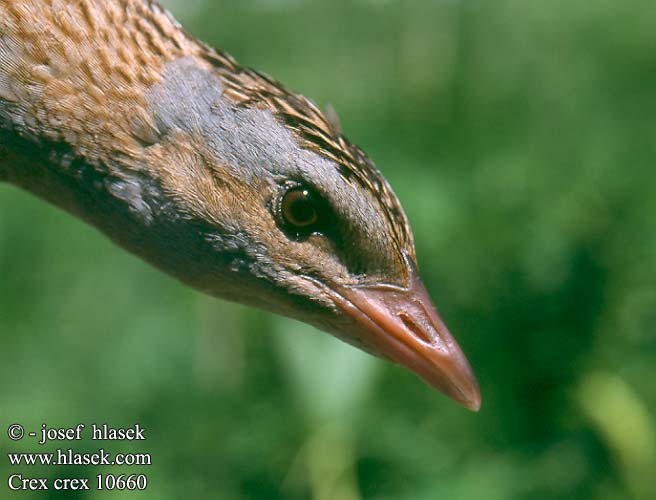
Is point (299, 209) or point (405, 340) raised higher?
point (299, 209)

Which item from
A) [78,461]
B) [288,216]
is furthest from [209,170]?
[78,461]

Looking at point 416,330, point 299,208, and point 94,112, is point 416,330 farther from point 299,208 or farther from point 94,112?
point 94,112

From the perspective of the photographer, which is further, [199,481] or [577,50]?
[577,50]

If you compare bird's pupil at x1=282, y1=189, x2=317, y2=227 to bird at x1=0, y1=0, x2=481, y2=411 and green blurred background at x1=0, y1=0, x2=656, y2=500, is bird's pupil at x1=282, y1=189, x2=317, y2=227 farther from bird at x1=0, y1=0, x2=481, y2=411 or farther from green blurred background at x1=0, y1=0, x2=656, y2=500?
green blurred background at x1=0, y1=0, x2=656, y2=500

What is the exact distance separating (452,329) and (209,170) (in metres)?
1.02

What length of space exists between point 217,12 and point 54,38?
19.3ft

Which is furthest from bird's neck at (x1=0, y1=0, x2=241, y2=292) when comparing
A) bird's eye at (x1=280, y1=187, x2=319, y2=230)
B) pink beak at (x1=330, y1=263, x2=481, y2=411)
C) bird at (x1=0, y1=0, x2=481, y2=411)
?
pink beak at (x1=330, y1=263, x2=481, y2=411)

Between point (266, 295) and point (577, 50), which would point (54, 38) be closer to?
point (266, 295)

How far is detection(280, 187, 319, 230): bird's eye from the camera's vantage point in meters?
2.20

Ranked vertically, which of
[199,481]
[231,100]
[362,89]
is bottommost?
[199,481]

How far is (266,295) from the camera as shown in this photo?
7.72 feet

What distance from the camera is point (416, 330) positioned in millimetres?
2404

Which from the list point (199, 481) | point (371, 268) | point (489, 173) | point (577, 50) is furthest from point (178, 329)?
point (577, 50)

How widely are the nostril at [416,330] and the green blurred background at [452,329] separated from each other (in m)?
0.37
